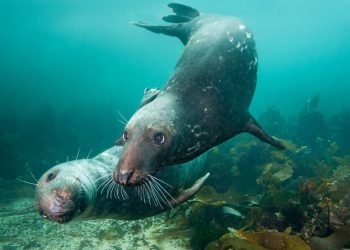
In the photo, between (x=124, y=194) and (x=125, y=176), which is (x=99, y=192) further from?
(x=125, y=176)

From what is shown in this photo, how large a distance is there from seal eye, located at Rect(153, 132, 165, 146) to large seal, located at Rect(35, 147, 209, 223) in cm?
34

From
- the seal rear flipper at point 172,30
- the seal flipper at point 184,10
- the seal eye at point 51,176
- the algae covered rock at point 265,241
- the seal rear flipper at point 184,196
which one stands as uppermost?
the seal flipper at point 184,10

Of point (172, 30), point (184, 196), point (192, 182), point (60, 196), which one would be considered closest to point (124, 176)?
point (60, 196)

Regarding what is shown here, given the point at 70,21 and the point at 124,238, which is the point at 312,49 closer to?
the point at 70,21

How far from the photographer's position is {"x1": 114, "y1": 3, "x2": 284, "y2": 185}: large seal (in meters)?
3.08

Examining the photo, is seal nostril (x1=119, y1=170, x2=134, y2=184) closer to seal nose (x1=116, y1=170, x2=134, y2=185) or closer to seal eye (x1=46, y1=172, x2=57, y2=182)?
seal nose (x1=116, y1=170, x2=134, y2=185)

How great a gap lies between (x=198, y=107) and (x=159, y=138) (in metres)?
0.78

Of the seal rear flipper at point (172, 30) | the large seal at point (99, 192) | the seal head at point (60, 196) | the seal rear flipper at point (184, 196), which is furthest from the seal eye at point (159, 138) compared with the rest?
the seal rear flipper at point (172, 30)

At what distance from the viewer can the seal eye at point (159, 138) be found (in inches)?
122

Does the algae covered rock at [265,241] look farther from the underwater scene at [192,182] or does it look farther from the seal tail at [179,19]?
the seal tail at [179,19]

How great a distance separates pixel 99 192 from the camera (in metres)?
3.98

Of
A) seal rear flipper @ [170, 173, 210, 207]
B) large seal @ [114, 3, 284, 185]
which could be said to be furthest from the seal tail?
seal rear flipper @ [170, 173, 210, 207]

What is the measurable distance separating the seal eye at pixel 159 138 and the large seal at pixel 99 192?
1.11 ft

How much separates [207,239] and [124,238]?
58.7 inches
